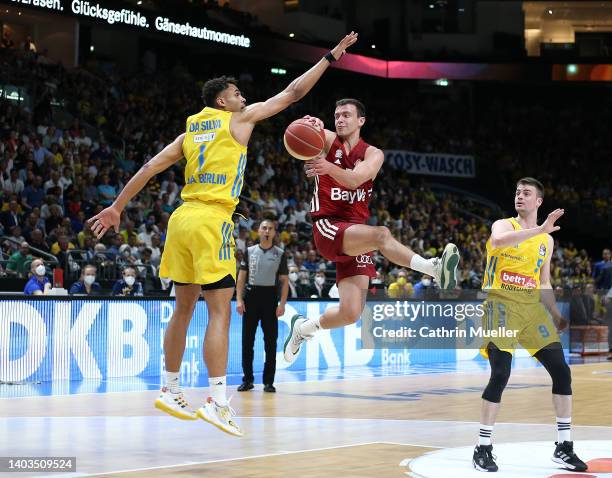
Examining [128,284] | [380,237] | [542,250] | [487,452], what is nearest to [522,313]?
[542,250]

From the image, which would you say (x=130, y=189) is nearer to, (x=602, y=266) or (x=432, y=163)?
(x=602, y=266)

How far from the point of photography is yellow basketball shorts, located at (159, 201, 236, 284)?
7.08m

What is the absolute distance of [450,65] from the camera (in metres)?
39.5

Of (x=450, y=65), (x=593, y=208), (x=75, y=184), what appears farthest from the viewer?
(x=450, y=65)

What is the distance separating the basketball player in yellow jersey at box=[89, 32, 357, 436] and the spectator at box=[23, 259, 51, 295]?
7.63 metres

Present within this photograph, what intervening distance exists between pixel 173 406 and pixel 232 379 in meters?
7.93

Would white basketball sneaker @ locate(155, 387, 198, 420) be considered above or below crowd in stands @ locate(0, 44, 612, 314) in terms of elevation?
below

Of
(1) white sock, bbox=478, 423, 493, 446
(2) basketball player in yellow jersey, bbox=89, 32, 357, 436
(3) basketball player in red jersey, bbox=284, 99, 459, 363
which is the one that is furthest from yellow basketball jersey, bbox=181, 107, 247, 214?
(1) white sock, bbox=478, 423, 493, 446

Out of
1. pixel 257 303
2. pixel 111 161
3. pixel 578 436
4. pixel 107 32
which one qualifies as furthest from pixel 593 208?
pixel 578 436

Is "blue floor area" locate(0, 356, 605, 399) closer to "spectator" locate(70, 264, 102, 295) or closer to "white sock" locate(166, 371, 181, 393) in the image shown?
"spectator" locate(70, 264, 102, 295)

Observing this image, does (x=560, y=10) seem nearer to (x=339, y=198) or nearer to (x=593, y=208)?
(x=593, y=208)

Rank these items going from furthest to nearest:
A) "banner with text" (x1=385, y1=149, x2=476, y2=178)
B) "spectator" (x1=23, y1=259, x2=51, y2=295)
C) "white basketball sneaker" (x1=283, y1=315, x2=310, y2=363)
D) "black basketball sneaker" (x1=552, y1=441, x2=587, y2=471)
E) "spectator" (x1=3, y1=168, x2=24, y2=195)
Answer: "banner with text" (x1=385, y1=149, x2=476, y2=178) < "spectator" (x1=3, y1=168, x2=24, y2=195) < "spectator" (x1=23, y1=259, x2=51, y2=295) < "white basketball sneaker" (x1=283, y1=315, x2=310, y2=363) < "black basketball sneaker" (x1=552, y1=441, x2=587, y2=471)

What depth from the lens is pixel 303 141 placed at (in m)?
7.18

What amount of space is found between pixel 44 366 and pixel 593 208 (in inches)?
1101
